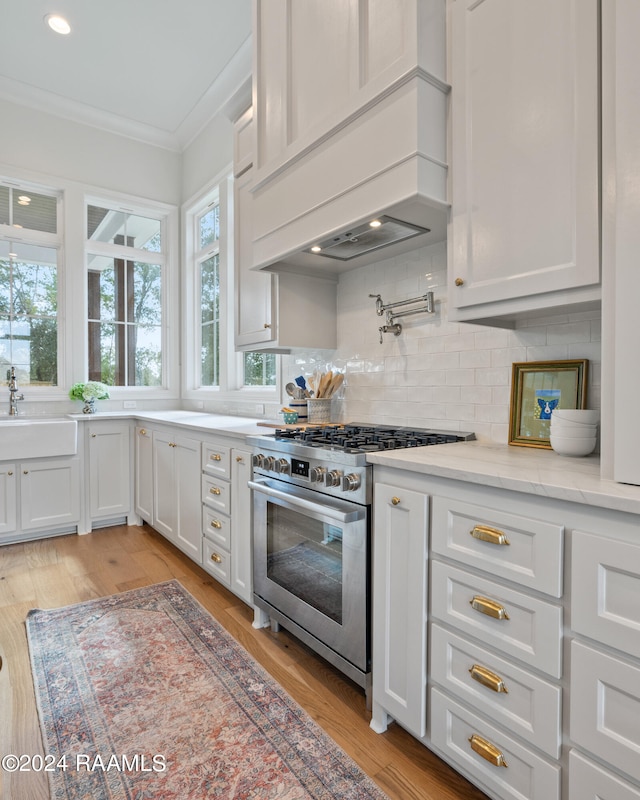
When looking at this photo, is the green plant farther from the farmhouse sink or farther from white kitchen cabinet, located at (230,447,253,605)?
white kitchen cabinet, located at (230,447,253,605)

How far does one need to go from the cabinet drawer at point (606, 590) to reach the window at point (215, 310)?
2.66 m

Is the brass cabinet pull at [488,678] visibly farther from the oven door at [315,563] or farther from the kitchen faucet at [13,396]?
the kitchen faucet at [13,396]

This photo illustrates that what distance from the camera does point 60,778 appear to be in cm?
140

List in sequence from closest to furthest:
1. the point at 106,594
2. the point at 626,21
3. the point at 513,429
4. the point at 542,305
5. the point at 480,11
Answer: the point at 626,21 → the point at 542,305 → the point at 480,11 → the point at 513,429 → the point at 106,594

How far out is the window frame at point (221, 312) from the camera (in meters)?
3.81

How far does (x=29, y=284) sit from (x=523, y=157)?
413 centimetres

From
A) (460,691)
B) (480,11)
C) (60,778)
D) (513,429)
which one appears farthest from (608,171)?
(60,778)

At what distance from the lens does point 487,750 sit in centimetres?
122

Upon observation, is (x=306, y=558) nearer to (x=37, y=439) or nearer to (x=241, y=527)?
(x=241, y=527)

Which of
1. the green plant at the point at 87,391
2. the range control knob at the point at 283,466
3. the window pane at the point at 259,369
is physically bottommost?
the range control knob at the point at 283,466

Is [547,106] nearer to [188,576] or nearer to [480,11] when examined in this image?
[480,11]

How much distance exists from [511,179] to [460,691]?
1.53m

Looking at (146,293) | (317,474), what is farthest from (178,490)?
(146,293)

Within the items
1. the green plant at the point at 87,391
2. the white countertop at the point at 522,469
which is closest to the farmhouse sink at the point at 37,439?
the green plant at the point at 87,391
